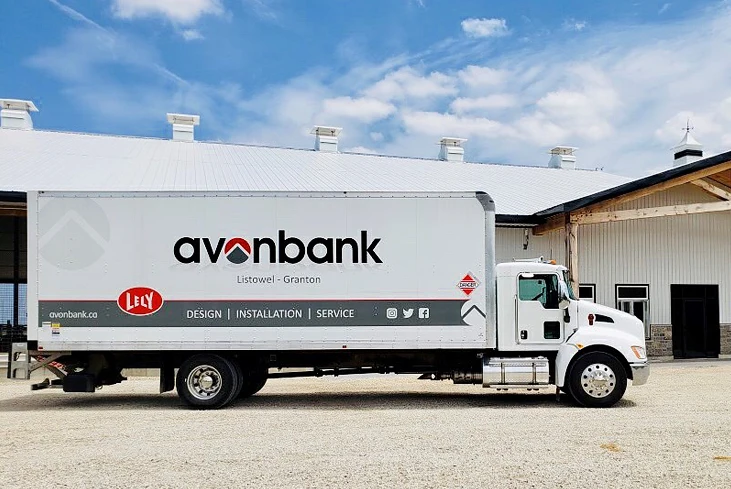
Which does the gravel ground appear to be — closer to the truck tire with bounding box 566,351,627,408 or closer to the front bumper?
the truck tire with bounding box 566,351,627,408

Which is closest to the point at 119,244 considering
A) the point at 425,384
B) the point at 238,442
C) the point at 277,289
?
the point at 277,289

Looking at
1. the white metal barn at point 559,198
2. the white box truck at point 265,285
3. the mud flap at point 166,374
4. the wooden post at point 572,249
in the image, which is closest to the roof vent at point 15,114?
the white metal barn at point 559,198

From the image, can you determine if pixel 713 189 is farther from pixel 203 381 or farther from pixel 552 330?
pixel 203 381

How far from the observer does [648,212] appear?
20.5 meters

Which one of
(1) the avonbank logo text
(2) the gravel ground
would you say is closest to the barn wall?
(2) the gravel ground

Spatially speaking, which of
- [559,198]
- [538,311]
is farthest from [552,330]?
[559,198]

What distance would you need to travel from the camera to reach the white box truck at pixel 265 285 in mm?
12438

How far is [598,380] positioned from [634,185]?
9.23 m

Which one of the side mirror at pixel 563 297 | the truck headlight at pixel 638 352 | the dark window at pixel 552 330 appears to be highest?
the side mirror at pixel 563 297

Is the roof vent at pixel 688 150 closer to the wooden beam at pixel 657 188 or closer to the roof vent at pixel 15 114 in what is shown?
the wooden beam at pixel 657 188

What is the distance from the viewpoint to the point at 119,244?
12.5 m

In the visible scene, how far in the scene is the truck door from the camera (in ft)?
41.9

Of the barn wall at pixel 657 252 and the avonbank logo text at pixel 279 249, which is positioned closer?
the avonbank logo text at pixel 279 249

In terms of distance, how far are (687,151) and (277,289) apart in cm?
1967
